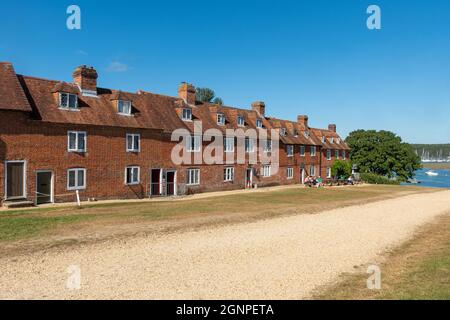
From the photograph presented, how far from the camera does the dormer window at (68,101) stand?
2763 cm

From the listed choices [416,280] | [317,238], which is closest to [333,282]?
[416,280]

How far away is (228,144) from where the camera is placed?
133 feet

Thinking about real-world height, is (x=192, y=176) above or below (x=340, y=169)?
below

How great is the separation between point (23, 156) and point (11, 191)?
2430 millimetres

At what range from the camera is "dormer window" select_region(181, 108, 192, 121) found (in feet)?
120

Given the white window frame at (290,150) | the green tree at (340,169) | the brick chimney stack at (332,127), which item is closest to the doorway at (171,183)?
the white window frame at (290,150)

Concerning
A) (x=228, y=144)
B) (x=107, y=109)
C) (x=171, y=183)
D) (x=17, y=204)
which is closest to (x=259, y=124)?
(x=228, y=144)

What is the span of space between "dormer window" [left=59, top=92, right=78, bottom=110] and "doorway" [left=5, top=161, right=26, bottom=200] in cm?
534

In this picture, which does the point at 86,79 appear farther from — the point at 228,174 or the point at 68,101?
the point at 228,174

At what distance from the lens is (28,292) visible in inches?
354

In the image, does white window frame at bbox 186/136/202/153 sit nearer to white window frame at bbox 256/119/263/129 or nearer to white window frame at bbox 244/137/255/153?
white window frame at bbox 244/137/255/153

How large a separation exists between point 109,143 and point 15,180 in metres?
7.27

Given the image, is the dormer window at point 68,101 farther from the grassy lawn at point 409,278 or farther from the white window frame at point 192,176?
the grassy lawn at point 409,278
